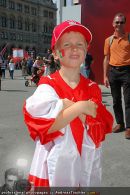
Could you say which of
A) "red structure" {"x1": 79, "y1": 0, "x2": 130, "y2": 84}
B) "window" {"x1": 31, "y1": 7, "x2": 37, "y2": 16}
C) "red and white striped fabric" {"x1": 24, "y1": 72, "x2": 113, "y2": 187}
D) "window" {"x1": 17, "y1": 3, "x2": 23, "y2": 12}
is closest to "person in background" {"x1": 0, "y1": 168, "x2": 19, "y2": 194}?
"red and white striped fabric" {"x1": 24, "y1": 72, "x2": 113, "y2": 187}

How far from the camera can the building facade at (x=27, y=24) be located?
9712 centimetres

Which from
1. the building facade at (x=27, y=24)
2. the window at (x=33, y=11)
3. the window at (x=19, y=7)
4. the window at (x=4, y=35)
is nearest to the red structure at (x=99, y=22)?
the building facade at (x=27, y=24)

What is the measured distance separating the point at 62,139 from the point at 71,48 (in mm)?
504

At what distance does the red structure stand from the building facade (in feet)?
254

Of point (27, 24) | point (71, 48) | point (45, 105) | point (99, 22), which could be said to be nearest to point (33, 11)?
point (27, 24)

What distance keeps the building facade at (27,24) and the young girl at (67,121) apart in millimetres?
91511

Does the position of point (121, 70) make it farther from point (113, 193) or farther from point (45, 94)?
point (45, 94)

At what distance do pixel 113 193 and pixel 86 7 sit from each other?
14.1 metres

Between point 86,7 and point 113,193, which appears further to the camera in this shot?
point 86,7

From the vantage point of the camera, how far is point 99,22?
16.0 meters

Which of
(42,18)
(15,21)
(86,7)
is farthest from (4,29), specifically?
(86,7)

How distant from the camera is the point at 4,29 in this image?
9644 centimetres

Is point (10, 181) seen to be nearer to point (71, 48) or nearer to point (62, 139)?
point (62, 139)

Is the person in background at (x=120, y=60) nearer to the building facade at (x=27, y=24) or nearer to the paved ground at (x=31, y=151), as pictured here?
the paved ground at (x=31, y=151)
